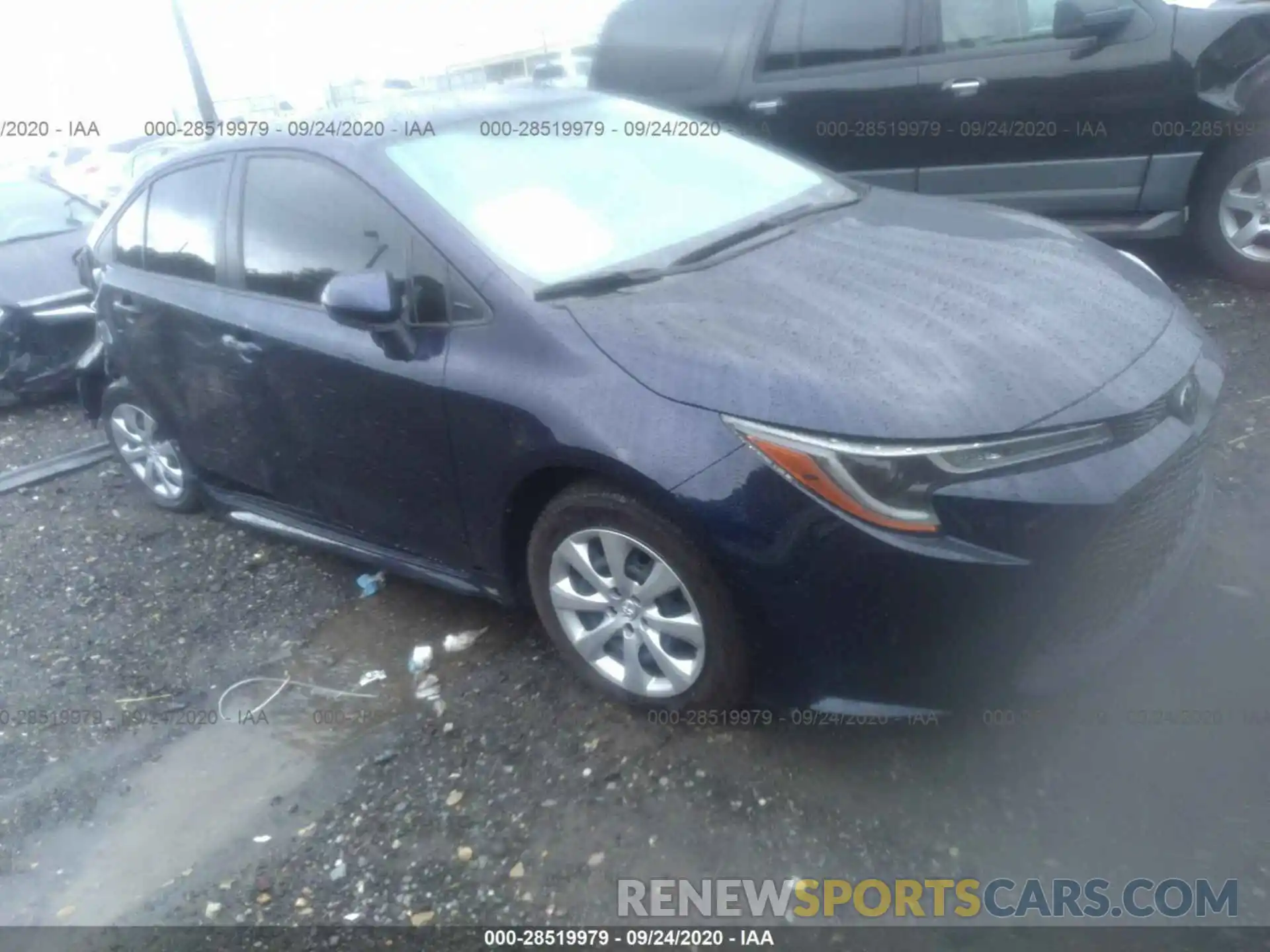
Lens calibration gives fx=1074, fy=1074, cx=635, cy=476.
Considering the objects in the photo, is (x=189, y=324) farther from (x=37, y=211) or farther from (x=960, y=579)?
(x=37, y=211)

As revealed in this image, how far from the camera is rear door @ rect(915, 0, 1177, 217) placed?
205 inches

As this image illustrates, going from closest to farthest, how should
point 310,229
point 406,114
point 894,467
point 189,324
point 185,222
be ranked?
point 894,467
point 310,229
point 406,114
point 189,324
point 185,222

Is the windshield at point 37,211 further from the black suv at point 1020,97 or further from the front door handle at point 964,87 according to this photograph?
the front door handle at point 964,87

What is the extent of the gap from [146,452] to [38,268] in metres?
3.21

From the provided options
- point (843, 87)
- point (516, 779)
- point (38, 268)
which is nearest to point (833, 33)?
point (843, 87)

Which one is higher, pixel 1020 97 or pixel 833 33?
pixel 833 33

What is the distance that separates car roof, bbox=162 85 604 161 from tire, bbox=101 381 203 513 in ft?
4.08

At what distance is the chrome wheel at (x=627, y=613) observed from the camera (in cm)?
279

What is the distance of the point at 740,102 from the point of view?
6.15m

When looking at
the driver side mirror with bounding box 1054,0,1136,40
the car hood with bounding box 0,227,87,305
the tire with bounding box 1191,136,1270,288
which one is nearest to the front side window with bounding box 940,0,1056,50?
the driver side mirror with bounding box 1054,0,1136,40

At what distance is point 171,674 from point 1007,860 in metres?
2.86

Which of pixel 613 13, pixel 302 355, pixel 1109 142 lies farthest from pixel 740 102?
pixel 302 355

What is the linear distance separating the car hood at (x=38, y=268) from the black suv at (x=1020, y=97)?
413 centimetres

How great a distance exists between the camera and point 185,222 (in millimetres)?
4141
